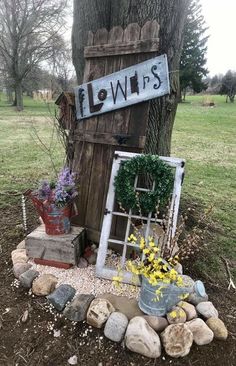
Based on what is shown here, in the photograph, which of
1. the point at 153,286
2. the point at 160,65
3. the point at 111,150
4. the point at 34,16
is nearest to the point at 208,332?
the point at 153,286

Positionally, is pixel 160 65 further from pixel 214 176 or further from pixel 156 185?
pixel 214 176

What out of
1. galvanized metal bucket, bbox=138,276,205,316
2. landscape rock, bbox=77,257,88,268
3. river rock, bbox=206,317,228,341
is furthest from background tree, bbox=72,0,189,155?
river rock, bbox=206,317,228,341

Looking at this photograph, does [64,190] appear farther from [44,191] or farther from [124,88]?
[124,88]

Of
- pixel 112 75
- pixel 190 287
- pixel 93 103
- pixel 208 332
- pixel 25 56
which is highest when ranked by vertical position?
pixel 25 56

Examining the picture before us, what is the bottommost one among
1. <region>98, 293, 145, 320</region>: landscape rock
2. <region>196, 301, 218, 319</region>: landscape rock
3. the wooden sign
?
<region>98, 293, 145, 320</region>: landscape rock

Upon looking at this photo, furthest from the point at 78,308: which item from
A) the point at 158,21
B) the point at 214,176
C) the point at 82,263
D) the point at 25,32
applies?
the point at 25,32

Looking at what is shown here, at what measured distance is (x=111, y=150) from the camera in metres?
2.99

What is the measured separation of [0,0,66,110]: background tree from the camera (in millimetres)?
18938

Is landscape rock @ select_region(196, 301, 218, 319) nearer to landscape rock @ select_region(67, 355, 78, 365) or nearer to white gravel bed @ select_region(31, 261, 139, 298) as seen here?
white gravel bed @ select_region(31, 261, 139, 298)

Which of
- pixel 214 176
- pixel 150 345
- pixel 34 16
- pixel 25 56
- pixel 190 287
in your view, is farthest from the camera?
pixel 25 56

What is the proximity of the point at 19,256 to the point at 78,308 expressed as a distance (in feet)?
3.00

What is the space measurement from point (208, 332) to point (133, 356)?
0.53 m

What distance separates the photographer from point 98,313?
2.21 m

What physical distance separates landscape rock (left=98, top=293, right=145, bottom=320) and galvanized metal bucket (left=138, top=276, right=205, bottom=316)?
0.20 ft
